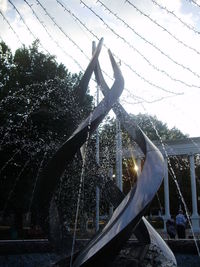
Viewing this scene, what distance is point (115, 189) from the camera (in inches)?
305

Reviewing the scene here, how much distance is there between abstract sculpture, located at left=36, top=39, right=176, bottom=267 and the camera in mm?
5500

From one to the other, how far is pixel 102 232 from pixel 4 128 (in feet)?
50.0

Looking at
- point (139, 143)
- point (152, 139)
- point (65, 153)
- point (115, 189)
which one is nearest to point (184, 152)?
point (152, 139)

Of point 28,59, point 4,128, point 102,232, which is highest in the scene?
point 28,59

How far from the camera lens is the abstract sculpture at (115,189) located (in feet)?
18.0

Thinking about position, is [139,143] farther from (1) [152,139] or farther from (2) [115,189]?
(1) [152,139]

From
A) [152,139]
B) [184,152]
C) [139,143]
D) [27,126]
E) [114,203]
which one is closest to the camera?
[139,143]

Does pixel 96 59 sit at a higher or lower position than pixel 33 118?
lower

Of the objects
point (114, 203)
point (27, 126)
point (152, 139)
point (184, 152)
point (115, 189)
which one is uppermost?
point (152, 139)

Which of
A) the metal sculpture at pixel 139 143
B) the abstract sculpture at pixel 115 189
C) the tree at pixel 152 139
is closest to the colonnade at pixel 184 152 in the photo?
the tree at pixel 152 139

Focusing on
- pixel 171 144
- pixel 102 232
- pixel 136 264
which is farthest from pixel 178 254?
pixel 171 144

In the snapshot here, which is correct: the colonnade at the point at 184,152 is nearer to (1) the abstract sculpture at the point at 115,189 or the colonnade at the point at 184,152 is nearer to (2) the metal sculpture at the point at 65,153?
(1) the abstract sculpture at the point at 115,189

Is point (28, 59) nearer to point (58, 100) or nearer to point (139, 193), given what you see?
A: point (58, 100)

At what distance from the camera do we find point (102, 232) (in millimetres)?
6035
